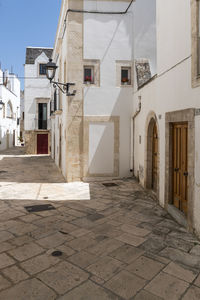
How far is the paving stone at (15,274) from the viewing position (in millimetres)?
3447

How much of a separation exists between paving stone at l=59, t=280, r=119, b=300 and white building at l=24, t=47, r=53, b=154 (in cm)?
2201

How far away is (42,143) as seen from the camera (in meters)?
24.7

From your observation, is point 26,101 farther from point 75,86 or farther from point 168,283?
point 168,283

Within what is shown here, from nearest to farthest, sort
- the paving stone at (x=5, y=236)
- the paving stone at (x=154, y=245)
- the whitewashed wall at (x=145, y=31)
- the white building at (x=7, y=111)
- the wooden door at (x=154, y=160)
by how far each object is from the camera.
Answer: the paving stone at (x=154, y=245) → the paving stone at (x=5, y=236) → the wooden door at (x=154, y=160) → the whitewashed wall at (x=145, y=31) → the white building at (x=7, y=111)

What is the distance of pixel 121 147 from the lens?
10.5m

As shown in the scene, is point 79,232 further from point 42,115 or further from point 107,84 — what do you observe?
point 42,115

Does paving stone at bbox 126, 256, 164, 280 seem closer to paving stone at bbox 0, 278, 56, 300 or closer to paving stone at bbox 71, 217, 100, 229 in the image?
paving stone at bbox 0, 278, 56, 300

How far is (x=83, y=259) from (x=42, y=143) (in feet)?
70.8

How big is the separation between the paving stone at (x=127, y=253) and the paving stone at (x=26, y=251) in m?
1.23

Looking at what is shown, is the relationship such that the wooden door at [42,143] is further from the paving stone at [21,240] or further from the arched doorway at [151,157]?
the paving stone at [21,240]

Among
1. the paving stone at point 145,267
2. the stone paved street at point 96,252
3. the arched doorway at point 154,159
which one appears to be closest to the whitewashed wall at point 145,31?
the arched doorway at point 154,159

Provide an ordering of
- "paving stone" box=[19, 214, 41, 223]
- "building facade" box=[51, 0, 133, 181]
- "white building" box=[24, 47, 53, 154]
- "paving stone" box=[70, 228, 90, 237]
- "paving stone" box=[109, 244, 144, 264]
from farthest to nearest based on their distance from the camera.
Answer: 1. "white building" box=[24, 47, 53, 154]
2. "building facade" box=[51, 0, 133, 181]
3. "paving stone" box=[19, 214, 41, 223]
4. "paving stone" box=[70, 228, 90, 237]
5. "paving stone" box=[109, 244, 144, 264]

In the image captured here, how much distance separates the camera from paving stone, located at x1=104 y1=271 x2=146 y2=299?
3.15 meters

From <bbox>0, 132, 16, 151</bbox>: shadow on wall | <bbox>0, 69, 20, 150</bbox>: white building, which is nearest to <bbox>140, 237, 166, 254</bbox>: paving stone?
<bbox>0, 69, 20, 150</bbox>: white building
